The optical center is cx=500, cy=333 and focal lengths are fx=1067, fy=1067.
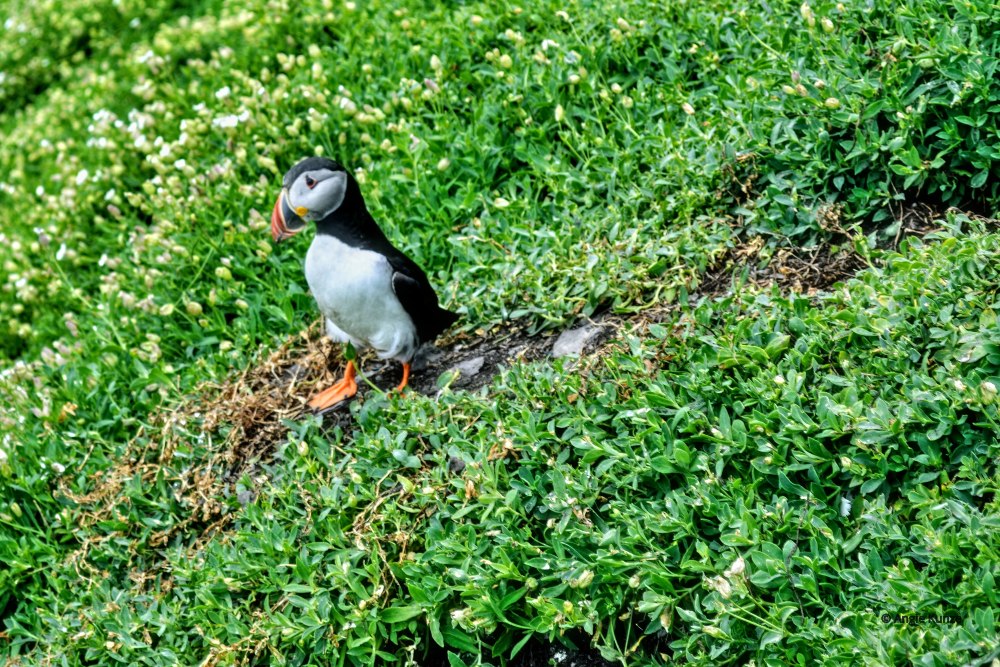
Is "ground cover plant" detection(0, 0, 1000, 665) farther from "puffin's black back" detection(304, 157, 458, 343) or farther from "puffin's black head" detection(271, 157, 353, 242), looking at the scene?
"puffin's black head" detection(271, 157, 353, 242)

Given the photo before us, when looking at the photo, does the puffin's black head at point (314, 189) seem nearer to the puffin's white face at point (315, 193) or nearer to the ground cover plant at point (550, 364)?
the puffin's white face at point (315, 193)

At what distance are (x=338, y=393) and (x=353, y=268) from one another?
0.66 meters

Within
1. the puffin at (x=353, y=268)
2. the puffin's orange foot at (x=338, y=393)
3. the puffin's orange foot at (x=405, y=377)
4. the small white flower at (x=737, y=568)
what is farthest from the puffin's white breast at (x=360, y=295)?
the small white flower at (x=737, y=568)

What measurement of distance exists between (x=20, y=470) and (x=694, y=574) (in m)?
3.35

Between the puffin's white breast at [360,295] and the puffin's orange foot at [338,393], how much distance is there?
26 cm

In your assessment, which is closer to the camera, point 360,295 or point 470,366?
point 360,295

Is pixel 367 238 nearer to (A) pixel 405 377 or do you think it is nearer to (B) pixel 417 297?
(B) pixel 417 297

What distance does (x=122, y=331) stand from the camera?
5.80m

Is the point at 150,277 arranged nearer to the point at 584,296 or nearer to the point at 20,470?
the point at 20,470

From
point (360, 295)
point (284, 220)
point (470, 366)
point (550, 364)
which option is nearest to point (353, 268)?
point (360, 295)

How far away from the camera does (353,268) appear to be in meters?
4.46

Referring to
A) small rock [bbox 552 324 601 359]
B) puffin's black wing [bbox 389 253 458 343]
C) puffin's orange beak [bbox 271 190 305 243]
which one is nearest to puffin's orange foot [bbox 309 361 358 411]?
puffin's black wing [bbox 389 253 458 343]

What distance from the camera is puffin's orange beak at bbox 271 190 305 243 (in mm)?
4594

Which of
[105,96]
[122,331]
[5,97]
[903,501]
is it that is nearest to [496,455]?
[903,501]
